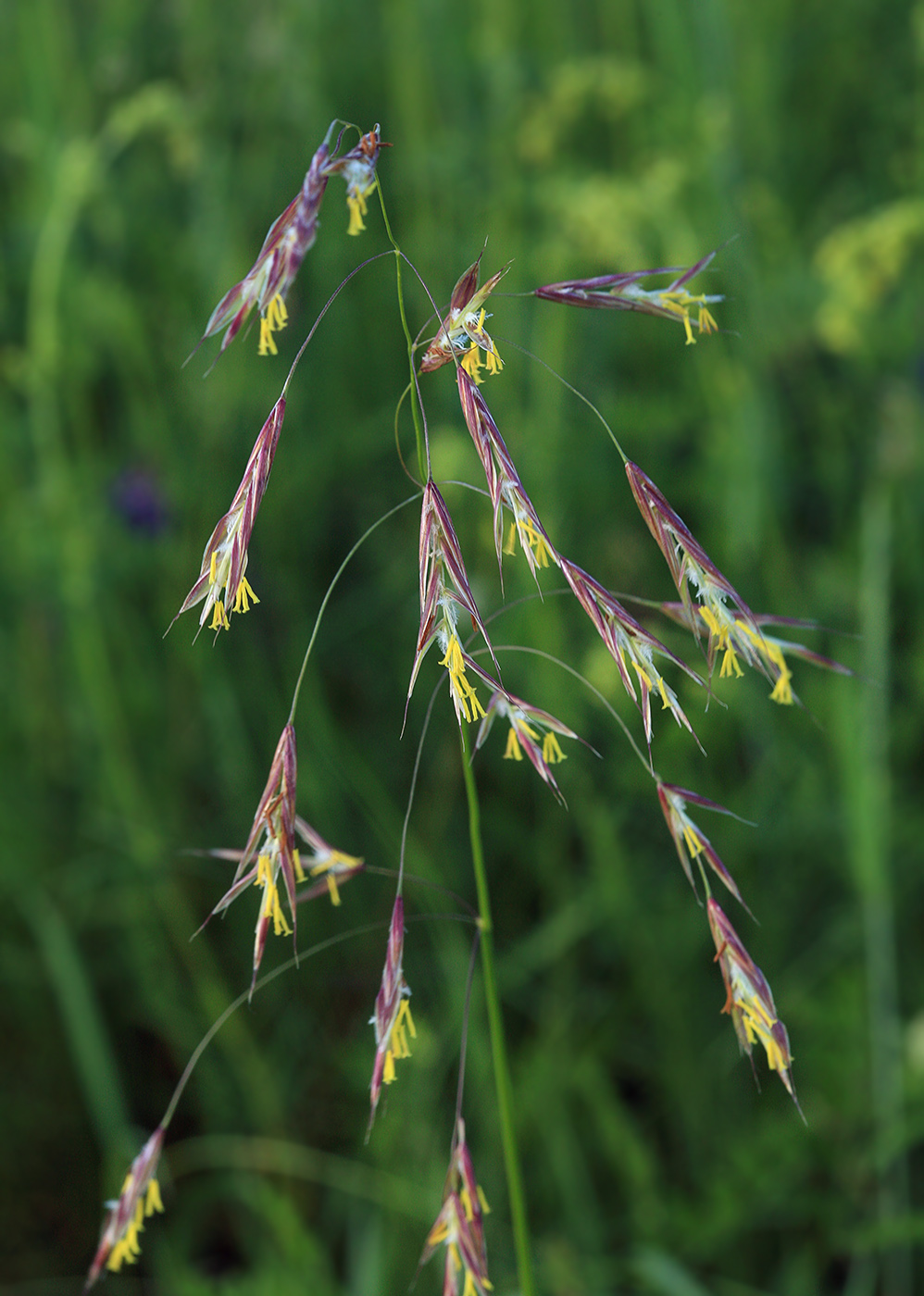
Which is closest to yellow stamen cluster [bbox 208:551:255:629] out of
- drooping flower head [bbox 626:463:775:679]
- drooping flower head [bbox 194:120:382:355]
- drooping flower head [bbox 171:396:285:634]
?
drooping flower head [bbox 171:396:285:634]

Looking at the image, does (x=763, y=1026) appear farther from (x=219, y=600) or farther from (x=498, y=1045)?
(x=219, y=600)

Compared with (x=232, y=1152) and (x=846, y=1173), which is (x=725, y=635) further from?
(x=232, y=1152)

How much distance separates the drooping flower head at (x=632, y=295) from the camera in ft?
1.98

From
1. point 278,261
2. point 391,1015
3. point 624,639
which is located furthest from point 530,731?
point 278,261

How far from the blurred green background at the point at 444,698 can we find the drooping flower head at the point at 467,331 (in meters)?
0.77

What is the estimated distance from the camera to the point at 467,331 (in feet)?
1.68

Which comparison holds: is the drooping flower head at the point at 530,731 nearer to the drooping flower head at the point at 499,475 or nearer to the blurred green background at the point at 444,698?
the drooping flower head at the point at 499,475

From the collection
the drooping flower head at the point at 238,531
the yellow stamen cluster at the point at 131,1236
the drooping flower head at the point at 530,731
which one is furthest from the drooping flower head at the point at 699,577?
the yellow stamen cluster at the point at 131,1236

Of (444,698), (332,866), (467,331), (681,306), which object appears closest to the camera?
(467,331)

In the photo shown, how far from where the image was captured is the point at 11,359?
67.4 inches

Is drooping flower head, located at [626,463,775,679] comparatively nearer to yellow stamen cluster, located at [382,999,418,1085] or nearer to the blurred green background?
yellow stamen cluster, located at [382,999,418,1085]

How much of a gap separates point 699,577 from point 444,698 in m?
1.26

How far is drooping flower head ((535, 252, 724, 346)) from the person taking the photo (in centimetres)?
60

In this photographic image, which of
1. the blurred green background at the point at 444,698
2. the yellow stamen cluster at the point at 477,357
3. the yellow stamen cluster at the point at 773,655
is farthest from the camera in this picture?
the blurred green background at the point at 444,698
